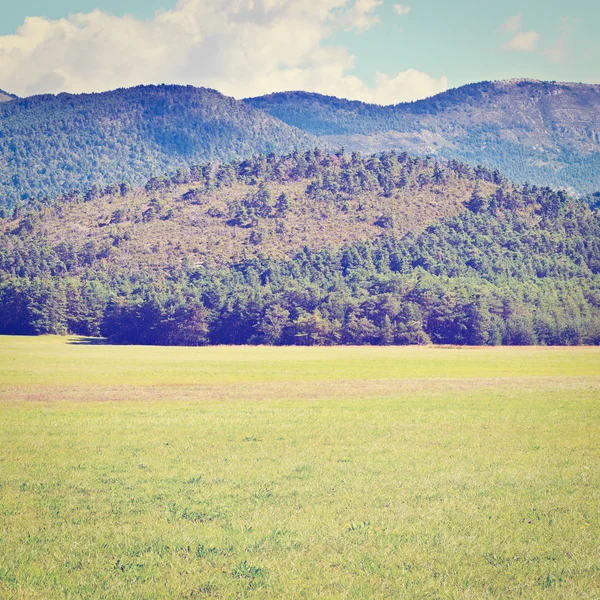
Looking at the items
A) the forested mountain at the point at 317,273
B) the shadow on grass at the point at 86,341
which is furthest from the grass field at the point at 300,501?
the forested mountain at the point at 317,273

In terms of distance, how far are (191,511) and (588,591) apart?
7418 millimetres

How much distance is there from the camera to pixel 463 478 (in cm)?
1762

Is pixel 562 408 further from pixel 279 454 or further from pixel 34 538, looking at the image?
pixel 34 538

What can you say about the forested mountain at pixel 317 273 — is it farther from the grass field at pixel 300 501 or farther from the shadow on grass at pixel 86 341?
the grass field at pixel 300 501

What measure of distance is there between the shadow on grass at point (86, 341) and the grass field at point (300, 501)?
296 feet

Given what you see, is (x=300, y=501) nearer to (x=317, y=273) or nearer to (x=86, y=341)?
(x=86, y=341)

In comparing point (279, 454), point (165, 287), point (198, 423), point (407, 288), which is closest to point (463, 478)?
point (279, 454)

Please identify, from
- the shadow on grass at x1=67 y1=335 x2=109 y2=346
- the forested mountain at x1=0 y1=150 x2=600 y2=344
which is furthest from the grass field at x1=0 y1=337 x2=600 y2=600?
the forested mountain at x1=0 y1=150 x2=600 y2=344

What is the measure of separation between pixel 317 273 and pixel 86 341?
53837 millimetres

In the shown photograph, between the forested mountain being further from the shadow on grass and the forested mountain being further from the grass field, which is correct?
the grass field

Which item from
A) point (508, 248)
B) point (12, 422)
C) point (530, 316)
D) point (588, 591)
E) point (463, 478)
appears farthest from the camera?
point (508, 248)

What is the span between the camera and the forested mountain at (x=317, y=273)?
408 feet

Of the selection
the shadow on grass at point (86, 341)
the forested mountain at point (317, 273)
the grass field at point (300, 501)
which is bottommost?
the shadow on grass at point (86, 341)

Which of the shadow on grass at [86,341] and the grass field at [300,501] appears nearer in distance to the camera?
the grass field at [300,501]
